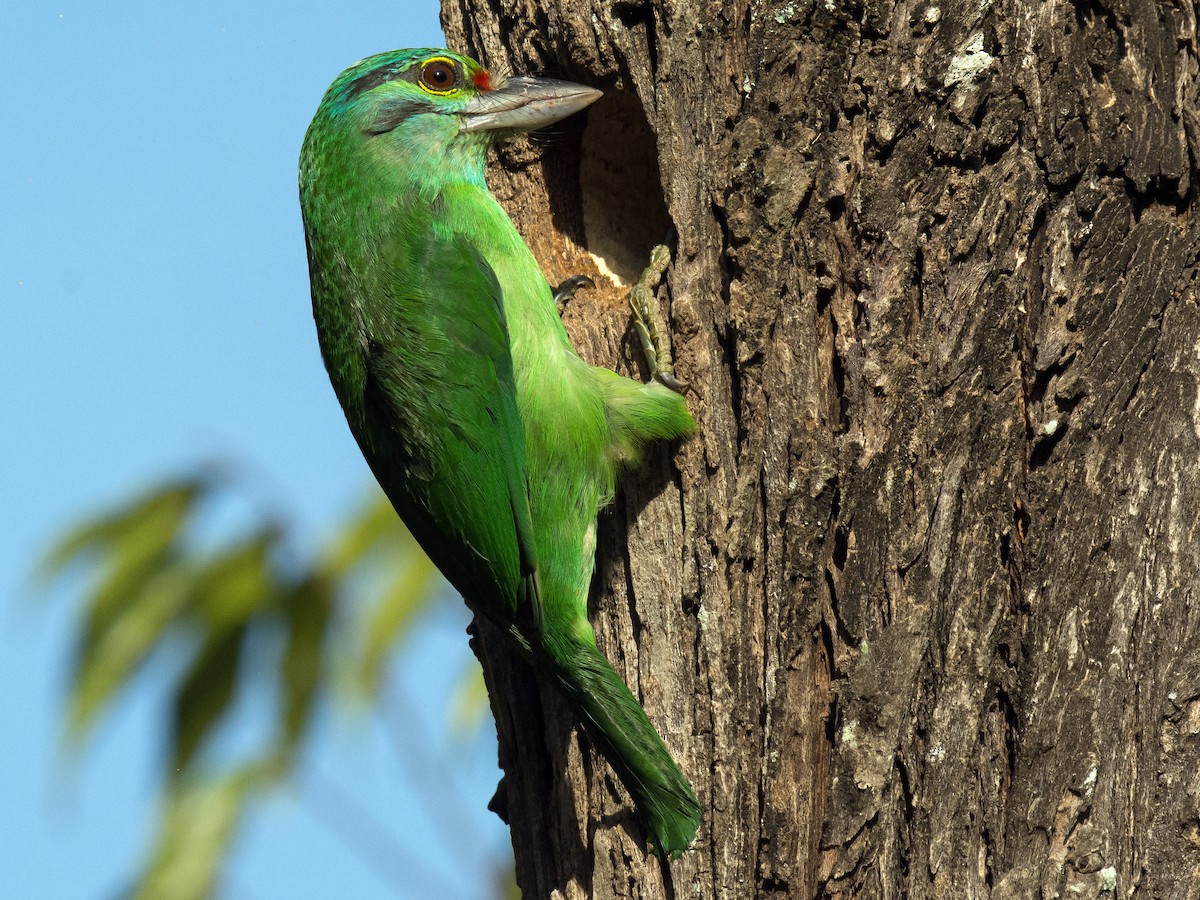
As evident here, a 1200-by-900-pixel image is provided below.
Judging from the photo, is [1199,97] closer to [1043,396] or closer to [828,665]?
[1043,396]

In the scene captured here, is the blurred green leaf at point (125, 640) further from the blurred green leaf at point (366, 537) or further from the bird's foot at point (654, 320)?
the bird's foot at point (654, 320)

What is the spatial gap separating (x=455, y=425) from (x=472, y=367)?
6.5 inches

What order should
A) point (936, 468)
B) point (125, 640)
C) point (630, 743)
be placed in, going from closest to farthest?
point (936, 468) < point (630, 743) < point (125, 640)

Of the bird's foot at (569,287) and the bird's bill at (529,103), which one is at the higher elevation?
the bird's bill at (529,103)

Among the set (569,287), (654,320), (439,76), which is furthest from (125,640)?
(654,320)

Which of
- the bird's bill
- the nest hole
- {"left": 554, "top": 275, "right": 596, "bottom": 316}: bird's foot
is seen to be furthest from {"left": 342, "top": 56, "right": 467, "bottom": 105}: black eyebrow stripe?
{"left": 554, "top": 275, "right": 596, "bottom": 316}: bird's foot

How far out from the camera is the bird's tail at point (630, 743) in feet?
9.05

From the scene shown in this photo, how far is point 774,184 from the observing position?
9.48 ft

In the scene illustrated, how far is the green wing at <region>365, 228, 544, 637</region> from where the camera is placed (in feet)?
10.6

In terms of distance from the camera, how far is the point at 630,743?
283cm

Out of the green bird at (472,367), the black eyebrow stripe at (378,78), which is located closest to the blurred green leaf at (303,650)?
the green bird at (472,367)

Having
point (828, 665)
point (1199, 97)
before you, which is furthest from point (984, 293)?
point (828, 665)

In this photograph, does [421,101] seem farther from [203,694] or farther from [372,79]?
[203,694]

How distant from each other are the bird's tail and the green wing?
0.63 feet
